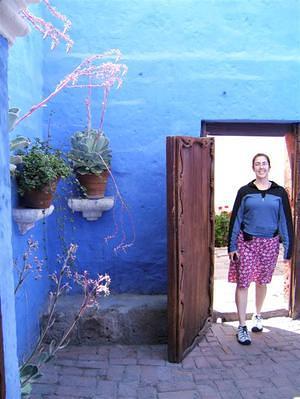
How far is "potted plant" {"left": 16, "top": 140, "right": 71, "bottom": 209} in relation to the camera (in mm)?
3000

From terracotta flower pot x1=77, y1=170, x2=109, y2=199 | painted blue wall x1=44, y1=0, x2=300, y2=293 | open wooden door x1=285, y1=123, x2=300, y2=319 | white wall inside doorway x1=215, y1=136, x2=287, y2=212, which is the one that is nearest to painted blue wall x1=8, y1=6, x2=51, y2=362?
painted blue wall x1=44, y1=0, x2=300, y2=293

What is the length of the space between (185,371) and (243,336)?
2.62 ft

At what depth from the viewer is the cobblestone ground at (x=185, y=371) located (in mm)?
3057

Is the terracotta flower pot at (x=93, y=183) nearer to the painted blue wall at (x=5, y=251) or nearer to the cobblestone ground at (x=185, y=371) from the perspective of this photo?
the cobblestone ground at (x=185, y=371)

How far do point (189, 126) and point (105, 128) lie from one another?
0.83 meters

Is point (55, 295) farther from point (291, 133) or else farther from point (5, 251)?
point (291, 133)

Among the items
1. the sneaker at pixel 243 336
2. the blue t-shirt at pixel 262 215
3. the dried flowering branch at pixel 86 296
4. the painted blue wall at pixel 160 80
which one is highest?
the painted blue wall at pixel 160 80

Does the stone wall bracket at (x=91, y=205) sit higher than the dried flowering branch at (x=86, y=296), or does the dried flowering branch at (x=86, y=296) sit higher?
the stone wall bracket at (x=91, y=205)

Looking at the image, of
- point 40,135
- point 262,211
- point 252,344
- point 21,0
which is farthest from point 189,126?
point 21,0

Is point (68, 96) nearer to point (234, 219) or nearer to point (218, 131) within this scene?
point (218, 131)

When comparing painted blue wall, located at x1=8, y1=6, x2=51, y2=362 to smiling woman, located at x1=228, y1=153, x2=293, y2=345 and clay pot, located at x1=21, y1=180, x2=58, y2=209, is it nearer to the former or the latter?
clay pot, located at x1=21, y1=180, x2=58, y2=209

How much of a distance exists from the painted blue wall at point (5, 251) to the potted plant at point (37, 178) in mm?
1188

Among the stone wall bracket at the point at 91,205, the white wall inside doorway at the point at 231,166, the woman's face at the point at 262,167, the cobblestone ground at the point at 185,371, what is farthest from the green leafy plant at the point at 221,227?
the stone wall bracket at the point at 91,205

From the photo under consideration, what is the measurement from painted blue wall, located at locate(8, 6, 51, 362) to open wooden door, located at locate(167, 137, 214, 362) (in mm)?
1166
